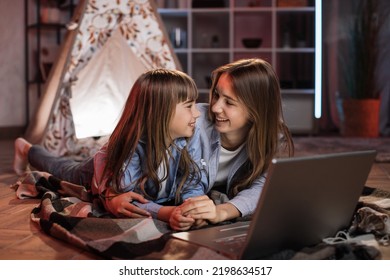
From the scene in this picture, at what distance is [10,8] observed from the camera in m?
4.54

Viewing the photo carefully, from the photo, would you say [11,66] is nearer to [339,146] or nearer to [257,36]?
[257,36]

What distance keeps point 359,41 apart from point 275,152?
341 cm

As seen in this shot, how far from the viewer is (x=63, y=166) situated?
7.10 feet

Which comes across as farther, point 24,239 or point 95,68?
point 95,68

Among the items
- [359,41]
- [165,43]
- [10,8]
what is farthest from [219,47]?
[165,43]

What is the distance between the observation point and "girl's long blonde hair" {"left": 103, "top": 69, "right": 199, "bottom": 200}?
147cm

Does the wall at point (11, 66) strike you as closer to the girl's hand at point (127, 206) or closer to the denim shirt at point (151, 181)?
the denim shirt at point (151, 181)

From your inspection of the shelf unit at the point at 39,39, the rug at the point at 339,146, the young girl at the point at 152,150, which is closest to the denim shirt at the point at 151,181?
the young girl at the point at 152,150

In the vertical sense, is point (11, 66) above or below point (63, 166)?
above

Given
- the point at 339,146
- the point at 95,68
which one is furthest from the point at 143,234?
the point at 339,146

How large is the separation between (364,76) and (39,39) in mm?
Answer: 2553

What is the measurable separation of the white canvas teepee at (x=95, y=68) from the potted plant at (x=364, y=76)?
2.29 m
